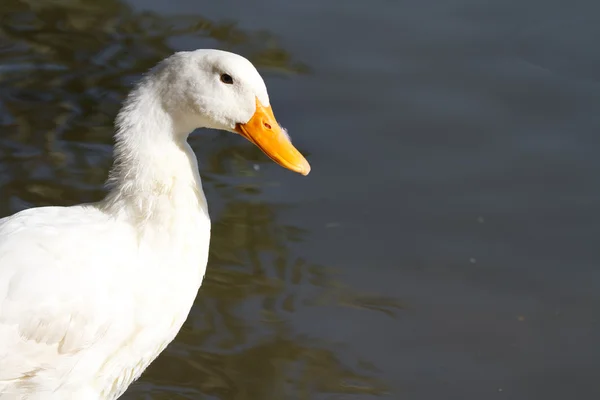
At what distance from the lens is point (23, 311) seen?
3895 millimetres

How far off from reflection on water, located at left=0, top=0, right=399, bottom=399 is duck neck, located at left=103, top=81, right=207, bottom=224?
1.26m

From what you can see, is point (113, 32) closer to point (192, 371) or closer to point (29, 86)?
point (29, 86)

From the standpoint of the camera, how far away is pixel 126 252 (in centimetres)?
409

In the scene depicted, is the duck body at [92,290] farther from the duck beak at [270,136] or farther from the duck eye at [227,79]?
the duck eye at [227,79]

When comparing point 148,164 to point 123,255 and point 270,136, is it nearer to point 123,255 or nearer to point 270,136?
point 123,255

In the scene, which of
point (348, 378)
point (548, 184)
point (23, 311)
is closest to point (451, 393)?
point (348, 378)

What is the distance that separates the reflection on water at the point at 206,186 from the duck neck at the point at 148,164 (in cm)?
126

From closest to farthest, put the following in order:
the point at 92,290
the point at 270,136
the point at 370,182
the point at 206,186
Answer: the point at 92,290, the point at 270,136, the point at 206,186, the point at 370,182

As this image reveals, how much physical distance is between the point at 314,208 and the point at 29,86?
2.25 metres

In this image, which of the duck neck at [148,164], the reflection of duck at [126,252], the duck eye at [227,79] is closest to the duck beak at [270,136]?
the reflection of duck at [126,252]

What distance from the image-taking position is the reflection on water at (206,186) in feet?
17.1

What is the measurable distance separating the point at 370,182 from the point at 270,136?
2.36 metres

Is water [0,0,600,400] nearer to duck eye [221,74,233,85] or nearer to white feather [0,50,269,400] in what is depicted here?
white feather [0,50,269,400]

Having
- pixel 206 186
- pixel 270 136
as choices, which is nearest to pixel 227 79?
pixel 270 136
